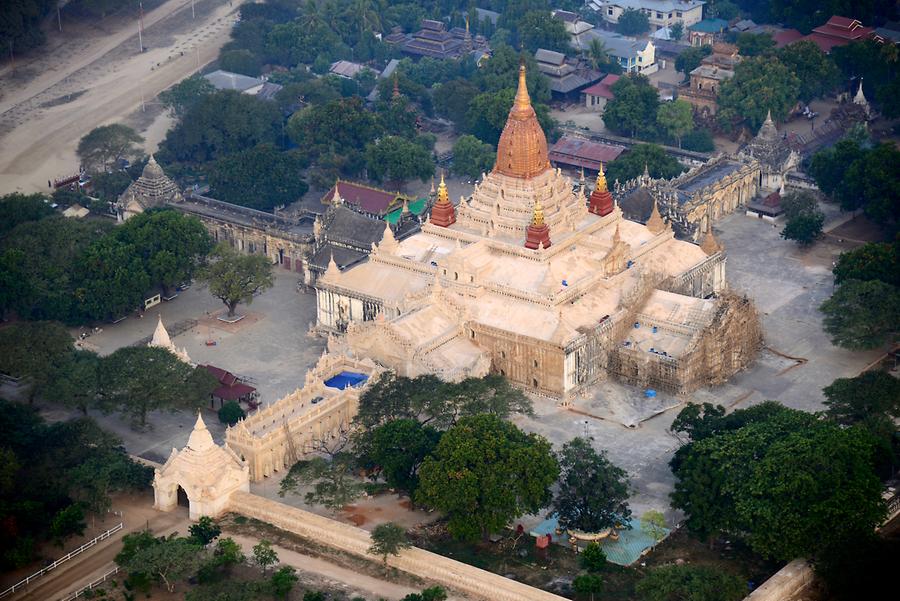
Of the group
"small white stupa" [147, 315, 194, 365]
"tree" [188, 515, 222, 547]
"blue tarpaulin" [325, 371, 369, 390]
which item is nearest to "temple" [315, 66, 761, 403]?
"blue tarpaulin" [325, 371, 369, 390]

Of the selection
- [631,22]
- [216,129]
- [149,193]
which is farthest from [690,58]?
[149,193]

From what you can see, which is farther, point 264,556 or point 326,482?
point 326,482

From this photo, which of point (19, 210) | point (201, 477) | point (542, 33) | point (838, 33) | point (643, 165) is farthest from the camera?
point (542, 33)

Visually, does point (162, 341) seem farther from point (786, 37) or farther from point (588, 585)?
point (786, 37)

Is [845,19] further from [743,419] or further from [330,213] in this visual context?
[743,419]

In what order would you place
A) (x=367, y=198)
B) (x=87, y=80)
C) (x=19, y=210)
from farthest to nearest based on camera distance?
(x=87, y=80) → (x=367, y=198) → (x=19, y=210)

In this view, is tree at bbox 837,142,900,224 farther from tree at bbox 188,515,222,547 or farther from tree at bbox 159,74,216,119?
tree at bbox 188,515,222,547

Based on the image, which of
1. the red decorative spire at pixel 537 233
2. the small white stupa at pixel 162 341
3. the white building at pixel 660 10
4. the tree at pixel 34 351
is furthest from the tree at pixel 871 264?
the white building at pixel 660 10
